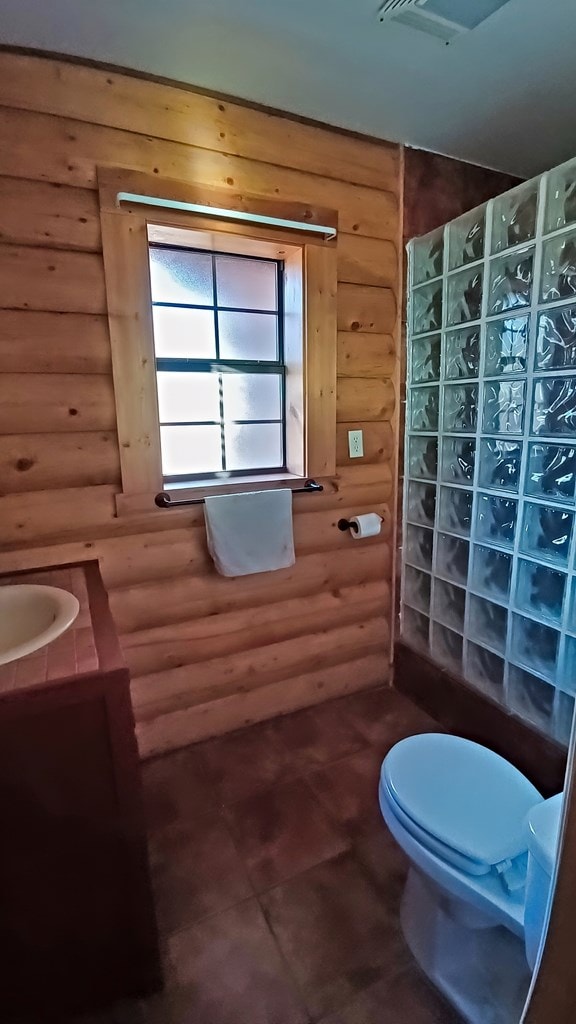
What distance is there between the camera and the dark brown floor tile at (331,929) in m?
1.10

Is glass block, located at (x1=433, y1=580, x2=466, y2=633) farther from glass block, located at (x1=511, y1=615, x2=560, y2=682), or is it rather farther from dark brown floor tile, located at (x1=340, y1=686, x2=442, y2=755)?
dark brown floor tile, located at (x1=340, y1=686, x2=442, y2=755)

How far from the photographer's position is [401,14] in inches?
47.8

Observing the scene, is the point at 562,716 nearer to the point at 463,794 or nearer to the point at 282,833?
the point at 463,794

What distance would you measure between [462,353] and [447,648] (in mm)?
1144

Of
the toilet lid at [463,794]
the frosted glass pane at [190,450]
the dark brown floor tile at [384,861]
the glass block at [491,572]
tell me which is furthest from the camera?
the frosted glass pane at [190,450]

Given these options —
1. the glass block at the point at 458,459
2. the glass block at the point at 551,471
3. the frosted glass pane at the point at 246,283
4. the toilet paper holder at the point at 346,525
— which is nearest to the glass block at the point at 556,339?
the glass block at the point at 551,471

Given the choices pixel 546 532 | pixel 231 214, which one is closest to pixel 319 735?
pixel 546 532

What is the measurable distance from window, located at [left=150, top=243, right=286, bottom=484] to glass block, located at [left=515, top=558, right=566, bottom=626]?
3.38ft

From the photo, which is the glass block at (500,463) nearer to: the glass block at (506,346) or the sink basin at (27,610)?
the glass block at (506,346)

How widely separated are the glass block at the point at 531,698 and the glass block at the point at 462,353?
1046 millimetres

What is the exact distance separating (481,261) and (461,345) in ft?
0.89

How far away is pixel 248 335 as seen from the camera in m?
1.84

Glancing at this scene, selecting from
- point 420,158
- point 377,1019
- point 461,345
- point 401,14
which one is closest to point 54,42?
point 401,14

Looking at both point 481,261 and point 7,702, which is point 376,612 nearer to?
point 481,261
